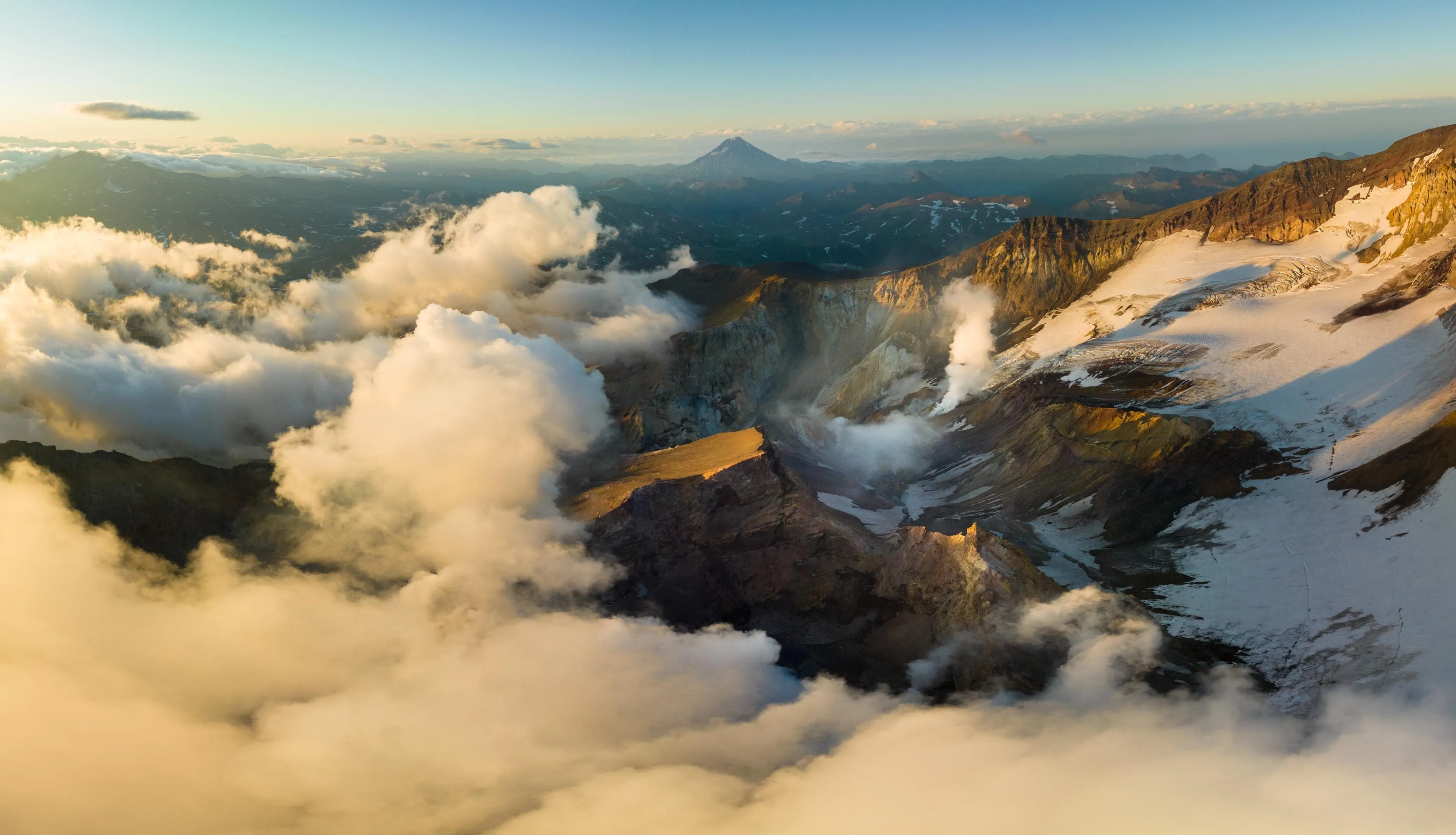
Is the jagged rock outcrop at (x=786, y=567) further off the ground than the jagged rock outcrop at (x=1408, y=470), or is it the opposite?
the jagged rock outcrop at (x=1408, y=470)

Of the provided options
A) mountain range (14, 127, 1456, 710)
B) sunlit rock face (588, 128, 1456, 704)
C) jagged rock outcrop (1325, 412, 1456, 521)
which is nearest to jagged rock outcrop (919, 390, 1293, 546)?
sunlit rock face (588, 128, 1456, 704)

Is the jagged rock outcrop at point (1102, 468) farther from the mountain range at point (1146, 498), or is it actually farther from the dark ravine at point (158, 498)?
the dark ravine at point (158, 498)

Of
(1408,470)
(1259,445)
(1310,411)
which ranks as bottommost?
(1259,445)

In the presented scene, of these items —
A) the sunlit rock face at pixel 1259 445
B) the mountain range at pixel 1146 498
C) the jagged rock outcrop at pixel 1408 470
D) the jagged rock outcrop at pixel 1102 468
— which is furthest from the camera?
the jagged rock outcrop at pixel 1102 468

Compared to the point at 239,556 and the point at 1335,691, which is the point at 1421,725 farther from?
the point at 239,556

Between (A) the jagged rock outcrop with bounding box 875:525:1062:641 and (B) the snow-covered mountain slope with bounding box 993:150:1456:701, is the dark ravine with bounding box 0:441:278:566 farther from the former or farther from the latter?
(B) the snow-covered mountain slope with bounding box 993:150:1456:701

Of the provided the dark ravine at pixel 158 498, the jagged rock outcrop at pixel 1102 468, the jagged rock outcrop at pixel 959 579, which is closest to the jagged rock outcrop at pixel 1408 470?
the jagged rock outcrop at pixel 1102 468

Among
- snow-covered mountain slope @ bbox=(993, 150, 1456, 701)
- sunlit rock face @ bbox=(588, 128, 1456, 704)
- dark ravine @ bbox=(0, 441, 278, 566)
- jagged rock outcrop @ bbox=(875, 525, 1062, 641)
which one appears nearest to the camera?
jagged rock outcrop @ bbox=(875, 525, 1062, 641)

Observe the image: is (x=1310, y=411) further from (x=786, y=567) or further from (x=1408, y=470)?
(x=786, y=567)

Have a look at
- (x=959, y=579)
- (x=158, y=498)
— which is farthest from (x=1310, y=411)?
(x=158, y=498)

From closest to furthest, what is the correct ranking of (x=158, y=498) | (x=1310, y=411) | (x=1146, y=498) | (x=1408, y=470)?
(x=158, y=498) < (x=1408, y=470) < (x=1146, y=498) < (x=1310, y=411)
